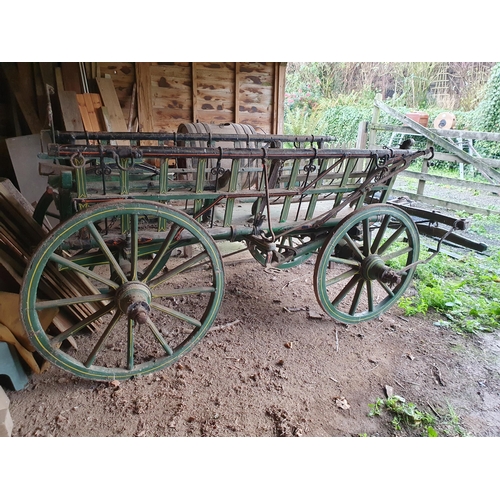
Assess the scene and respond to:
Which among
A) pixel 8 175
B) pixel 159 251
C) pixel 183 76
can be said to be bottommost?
pixel 8 175

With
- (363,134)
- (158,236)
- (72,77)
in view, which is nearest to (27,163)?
(72,77)

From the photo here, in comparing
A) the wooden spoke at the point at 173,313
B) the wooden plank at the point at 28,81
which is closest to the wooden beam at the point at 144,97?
the wooden plank at the point at 28,81

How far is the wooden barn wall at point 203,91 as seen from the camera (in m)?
5.96

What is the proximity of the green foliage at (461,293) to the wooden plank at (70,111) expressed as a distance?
4.70 metres

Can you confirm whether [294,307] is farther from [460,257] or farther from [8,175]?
[8,175]

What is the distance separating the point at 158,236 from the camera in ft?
7.73

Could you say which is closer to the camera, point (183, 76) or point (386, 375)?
point (386, 375)

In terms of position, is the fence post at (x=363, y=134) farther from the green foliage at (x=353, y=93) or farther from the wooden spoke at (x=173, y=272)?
the wooden spoke at (x=173, y=272)

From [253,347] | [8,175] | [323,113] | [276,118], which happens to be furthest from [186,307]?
[323,113]

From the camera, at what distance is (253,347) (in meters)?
2.83

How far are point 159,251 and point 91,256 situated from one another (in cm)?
41

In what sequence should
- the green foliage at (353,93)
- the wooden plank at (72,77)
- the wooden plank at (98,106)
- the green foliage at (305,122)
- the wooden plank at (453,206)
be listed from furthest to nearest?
the green foliage at (305,122) → the green foliage at (353,93) → the wooden plank at (98,106) → the wooden plank at (72,77) → the wooden plank at (453,206)

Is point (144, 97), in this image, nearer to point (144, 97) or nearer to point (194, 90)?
point (144, 97)

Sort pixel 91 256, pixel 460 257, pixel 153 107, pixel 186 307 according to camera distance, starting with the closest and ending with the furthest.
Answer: pixel 91 256, pixel 186 307, pixel 460 257, pixel 153 107
